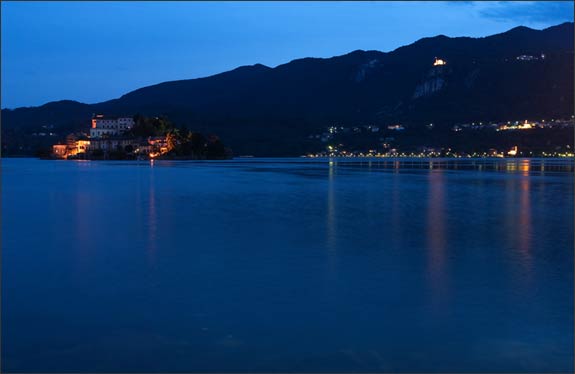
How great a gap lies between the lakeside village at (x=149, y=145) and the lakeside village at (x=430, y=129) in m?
43.9

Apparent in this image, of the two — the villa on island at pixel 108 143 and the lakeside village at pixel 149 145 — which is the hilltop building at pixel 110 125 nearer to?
the villa on island at pixel 108 143

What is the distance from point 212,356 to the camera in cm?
532

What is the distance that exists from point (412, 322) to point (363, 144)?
467 ft

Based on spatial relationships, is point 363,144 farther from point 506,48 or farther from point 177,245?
point 177,245

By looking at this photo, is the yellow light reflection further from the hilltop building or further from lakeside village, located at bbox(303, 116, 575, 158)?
lakeside village, located at bbox(303, 116, 575, 158)

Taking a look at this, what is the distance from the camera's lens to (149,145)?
344 ft

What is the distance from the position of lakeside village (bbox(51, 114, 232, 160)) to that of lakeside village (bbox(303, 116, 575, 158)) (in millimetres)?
43880

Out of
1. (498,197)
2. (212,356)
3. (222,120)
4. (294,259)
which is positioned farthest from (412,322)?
(222,120)

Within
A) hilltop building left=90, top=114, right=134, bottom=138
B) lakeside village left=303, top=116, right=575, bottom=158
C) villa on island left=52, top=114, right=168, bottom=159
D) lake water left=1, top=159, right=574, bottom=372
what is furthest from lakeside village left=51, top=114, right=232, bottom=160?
lake water left=1, top=159, right=574, bottom=372

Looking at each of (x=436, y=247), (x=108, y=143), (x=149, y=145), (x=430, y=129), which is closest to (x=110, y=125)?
(x=108, y=143)

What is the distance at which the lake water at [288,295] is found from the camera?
536cm

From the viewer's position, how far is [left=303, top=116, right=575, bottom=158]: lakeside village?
121 metres

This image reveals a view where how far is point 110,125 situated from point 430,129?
A: 7330cm

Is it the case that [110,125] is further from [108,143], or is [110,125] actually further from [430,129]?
[430,129]
